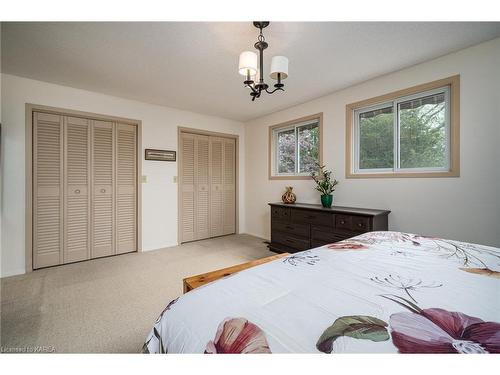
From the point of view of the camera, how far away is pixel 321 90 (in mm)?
3201

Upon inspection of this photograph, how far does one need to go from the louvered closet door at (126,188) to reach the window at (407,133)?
3325mm

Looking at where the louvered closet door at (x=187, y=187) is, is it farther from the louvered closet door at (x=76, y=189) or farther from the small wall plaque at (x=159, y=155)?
the louvered closet door at (x=76, y=189)

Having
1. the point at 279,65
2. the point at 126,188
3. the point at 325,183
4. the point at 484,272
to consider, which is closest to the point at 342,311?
the point at 484,272

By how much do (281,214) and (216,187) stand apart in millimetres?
1632

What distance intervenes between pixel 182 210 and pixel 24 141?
229 centimetres

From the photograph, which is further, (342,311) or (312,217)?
(312,217)

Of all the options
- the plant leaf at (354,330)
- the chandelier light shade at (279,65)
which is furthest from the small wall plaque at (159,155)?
the plant leaf at (354,330)

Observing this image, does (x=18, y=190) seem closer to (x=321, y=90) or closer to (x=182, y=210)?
(x=182, y=210)

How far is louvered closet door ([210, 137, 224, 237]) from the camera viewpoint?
4535 millimetres

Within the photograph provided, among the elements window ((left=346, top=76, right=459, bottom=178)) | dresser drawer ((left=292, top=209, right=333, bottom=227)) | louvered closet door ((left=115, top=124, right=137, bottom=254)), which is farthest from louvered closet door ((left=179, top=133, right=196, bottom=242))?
window ((left=346, top=76, right=459, bottom=178))

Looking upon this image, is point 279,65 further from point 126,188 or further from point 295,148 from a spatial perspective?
point 126,188

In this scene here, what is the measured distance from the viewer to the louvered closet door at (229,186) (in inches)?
187

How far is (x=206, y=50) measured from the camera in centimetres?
220
